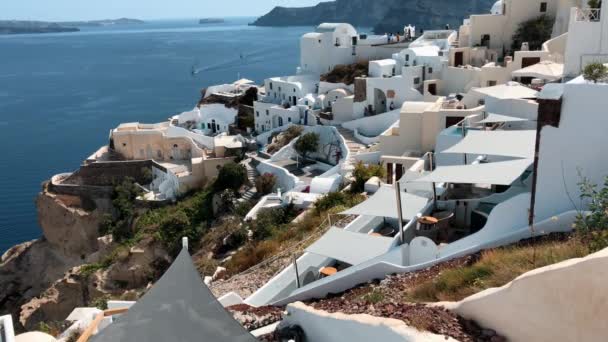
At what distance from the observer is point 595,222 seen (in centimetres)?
743

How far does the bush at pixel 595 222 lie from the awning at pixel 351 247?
3.67 metres

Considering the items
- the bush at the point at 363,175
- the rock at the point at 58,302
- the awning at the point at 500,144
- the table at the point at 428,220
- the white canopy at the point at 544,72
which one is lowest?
the rock at the point at 58,302

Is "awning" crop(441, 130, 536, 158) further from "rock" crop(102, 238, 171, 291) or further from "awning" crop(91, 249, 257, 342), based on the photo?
"rock" crop(102, 238, 171, 291)

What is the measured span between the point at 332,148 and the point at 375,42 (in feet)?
51.4

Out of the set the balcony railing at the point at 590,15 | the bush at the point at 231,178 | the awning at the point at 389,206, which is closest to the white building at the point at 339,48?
the bush at the point at 231,178

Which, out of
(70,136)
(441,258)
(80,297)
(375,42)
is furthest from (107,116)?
(441,258)

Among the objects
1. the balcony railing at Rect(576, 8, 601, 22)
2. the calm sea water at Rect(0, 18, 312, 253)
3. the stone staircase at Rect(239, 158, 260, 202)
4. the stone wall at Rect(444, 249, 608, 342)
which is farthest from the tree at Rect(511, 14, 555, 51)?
the calm sea water at Rect(0, 18, 312, 253)

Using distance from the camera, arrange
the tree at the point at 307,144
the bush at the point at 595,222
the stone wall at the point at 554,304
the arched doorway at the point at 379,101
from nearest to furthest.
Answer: the stone wall at the point at 554,304
the bush at the point at 595,222
the tree at the point at 307,144
the arched doorway at the point at 379,101

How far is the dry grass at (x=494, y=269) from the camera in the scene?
286 inches

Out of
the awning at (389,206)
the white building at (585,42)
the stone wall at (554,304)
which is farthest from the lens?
the white building at (585,42)

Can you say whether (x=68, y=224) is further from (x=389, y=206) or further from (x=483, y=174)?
(x=483, y=174)

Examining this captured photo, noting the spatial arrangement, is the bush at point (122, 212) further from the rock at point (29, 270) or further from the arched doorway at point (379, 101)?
the arched doorway at point (379, 101)

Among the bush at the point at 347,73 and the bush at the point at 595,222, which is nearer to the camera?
the bush at the point at 595,222

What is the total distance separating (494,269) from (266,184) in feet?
67.4
